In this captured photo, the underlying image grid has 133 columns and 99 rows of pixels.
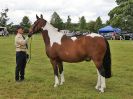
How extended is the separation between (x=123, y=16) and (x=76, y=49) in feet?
216

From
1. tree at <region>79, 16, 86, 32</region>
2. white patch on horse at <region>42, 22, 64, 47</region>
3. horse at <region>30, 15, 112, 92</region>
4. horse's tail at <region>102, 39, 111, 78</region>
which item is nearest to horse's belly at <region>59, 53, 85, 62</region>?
horse at <region>30, 15, 112, 92</region>

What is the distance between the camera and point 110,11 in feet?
273

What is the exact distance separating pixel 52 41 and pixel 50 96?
2.46m

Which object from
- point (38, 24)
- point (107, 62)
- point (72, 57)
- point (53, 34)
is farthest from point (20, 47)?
point (107, 62)

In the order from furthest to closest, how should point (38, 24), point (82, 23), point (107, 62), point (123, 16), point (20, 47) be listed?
point (82, 23) → point (123, 16) → point (20, 47) → point (38, 24) → point (107, 62)

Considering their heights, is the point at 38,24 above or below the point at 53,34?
above

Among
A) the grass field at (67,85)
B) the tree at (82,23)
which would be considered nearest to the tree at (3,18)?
the tree at (82,23)

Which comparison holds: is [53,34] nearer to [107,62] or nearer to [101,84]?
[107,62]

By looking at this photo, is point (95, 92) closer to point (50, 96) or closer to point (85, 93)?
point (85, 93)

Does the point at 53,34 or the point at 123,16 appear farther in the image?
the point at 123,16

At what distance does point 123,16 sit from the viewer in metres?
76.7

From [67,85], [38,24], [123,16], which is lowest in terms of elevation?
[67,85]

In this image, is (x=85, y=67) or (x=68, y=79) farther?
(x=85, y=67)

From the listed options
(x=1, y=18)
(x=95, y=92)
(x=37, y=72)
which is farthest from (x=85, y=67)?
(x=1, y=18)
